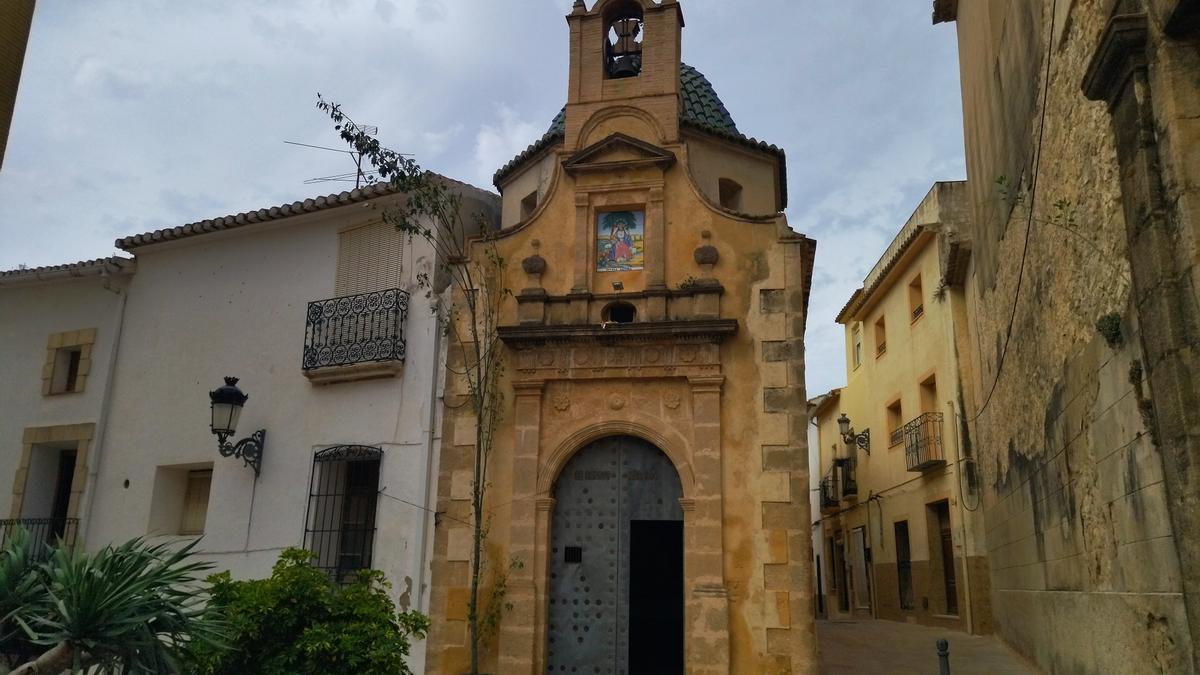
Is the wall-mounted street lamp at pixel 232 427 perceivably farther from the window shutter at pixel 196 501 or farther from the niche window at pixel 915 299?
the niche window at pixel 915 299

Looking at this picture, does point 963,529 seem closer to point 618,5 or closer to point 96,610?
point 618,5

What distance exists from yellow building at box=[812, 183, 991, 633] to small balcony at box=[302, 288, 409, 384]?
32.0ft

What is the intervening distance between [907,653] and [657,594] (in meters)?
3.61

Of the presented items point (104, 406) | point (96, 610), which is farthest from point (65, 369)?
point (96, 610)

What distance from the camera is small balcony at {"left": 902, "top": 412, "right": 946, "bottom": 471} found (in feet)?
57.5

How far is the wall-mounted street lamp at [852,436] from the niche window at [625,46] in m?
14.0

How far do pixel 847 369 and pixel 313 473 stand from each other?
17.8 m

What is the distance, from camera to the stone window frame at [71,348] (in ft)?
46.3

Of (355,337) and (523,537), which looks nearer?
(523,537)

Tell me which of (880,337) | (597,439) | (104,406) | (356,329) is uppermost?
(880,337)

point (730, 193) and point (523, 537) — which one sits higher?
point (730, 193)

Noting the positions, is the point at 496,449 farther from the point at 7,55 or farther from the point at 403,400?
the point at 7,55

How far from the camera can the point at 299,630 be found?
22.2 ft

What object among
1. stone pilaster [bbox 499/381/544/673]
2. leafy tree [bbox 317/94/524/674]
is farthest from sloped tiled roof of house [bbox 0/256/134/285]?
stone pilaster [bbox 499/381/544/673]
